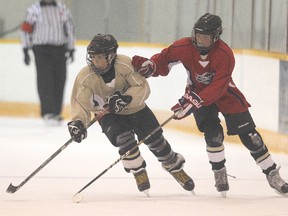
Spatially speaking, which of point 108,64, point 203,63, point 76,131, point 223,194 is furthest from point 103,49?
point 223,194

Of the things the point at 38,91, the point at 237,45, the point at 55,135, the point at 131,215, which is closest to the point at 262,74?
the point at 237,45

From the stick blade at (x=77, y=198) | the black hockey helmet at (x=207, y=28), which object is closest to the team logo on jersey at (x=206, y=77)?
the black hockey helmet at (x=207, y=28)

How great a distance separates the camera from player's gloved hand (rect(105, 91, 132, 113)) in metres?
5.50

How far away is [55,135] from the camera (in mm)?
9266

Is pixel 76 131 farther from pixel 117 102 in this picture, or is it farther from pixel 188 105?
pixel 188 105

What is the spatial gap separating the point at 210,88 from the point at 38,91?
186 inches

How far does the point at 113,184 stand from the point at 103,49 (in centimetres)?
112

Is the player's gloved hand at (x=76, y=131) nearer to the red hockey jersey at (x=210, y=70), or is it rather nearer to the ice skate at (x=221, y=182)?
the red hockey jersey at (x=210, y=70)

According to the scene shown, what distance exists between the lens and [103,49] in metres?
5.49

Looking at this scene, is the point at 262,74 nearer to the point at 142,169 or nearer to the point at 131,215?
the point at 142,169

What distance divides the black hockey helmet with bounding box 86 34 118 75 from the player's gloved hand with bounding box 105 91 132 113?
15 centimetres

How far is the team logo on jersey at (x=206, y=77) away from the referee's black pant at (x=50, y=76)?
4.39 meters

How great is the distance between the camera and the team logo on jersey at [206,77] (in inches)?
223

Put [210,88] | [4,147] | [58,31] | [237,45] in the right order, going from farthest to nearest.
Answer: [58,31]
[237,45]
[4,147]
[210,88]
